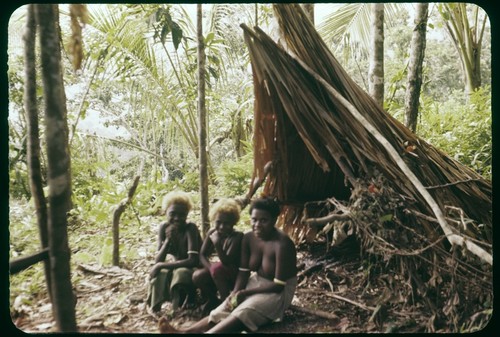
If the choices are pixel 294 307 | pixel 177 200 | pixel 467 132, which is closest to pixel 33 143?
pixel 177 200

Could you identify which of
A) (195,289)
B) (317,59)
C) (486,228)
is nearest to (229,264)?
(195,289)

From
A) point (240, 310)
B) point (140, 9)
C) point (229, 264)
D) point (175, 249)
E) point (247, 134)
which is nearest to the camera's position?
point (240, 310)

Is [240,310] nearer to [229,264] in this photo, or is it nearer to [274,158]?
[229,264]

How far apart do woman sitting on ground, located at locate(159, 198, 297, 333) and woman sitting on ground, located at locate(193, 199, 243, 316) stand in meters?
0.10

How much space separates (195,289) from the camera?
134 inches

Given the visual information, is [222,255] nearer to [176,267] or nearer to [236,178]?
[176,267]

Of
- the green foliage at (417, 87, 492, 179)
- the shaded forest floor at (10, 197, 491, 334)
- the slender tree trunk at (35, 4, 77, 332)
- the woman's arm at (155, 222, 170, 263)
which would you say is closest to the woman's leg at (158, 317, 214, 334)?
the shaded forest floor at (10, 197, 491, 334)

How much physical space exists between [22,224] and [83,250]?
0.69 meters

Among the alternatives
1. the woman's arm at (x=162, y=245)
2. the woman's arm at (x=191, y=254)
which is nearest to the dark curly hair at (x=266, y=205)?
the woman's arm at (x=191, y=254)

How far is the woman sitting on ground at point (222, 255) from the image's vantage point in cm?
319

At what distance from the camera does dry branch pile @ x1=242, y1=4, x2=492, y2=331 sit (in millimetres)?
2855

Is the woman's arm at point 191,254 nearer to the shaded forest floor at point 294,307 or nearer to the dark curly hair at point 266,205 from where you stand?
the shaded forest floor at point 294,307

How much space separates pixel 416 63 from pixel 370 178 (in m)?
2.21

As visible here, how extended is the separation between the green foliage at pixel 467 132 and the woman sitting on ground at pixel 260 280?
104 inches
